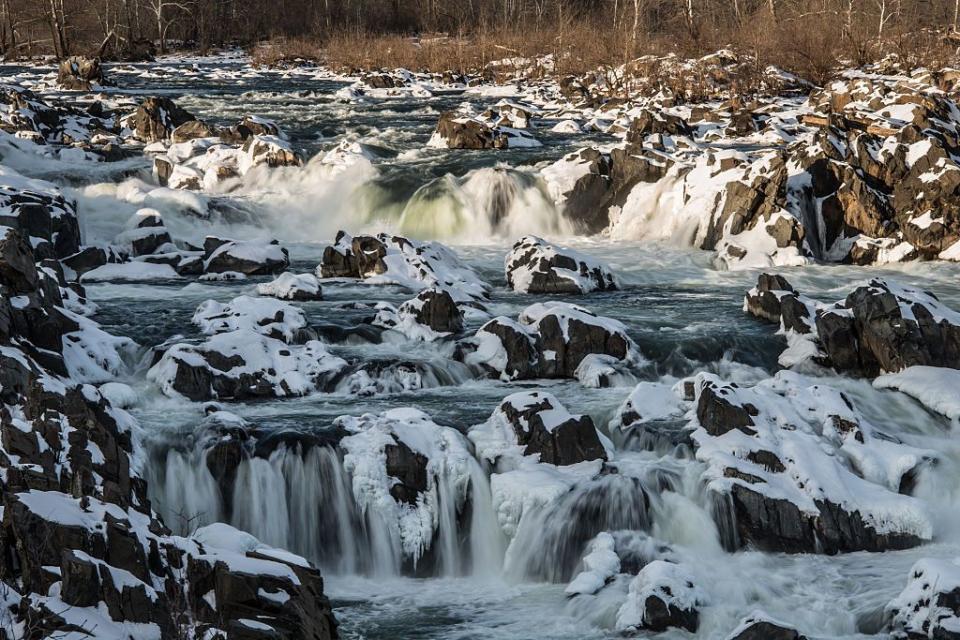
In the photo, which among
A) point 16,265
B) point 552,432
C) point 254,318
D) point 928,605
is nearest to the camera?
point 928,605

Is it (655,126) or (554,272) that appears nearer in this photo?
(554,272)

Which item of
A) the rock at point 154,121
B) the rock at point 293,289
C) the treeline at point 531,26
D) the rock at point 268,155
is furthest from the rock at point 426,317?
the treeline at point 531,26

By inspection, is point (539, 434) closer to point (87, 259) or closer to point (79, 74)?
point (87, 259)

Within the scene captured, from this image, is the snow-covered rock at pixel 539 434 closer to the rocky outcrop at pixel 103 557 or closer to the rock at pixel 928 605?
the rocky outcrop at pixel 103 557

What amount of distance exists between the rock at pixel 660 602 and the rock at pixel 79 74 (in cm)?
3051

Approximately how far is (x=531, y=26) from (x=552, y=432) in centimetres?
4074

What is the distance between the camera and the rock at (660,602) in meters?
8.14

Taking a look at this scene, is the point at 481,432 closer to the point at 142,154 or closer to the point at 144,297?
the point at 144,297

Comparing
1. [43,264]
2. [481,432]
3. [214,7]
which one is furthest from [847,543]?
[214,7]

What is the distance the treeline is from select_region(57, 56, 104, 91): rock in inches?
328

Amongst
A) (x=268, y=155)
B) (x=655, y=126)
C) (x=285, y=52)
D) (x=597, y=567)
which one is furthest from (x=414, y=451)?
(x=285, y=52)

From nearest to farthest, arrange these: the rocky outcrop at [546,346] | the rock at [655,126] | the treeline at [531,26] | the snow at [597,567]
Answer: the snow at [597,567]
the rocky outcrop at [546,346]
the rock at [655,126]
the treeline at [531,26]

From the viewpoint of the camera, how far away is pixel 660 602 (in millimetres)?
8211

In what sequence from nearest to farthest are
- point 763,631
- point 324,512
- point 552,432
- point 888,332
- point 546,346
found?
point 763,631 < point 324,512 < point 552,432 < point 888,332 < point 546,346
